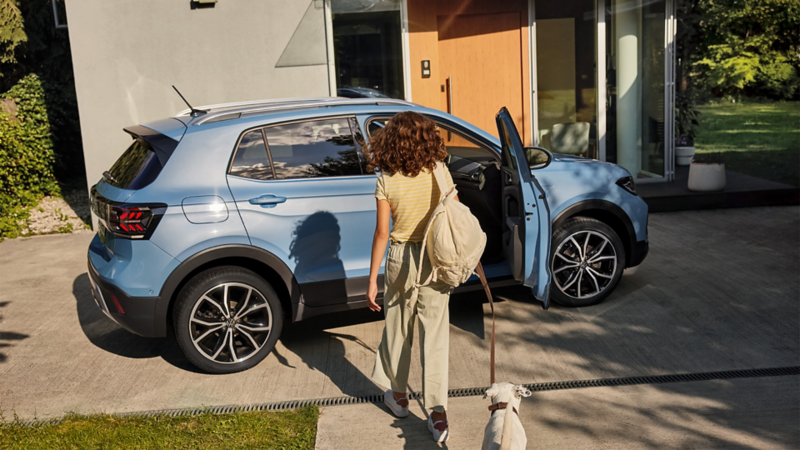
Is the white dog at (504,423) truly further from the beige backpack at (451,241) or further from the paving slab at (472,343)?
the paving slab at (472,343)

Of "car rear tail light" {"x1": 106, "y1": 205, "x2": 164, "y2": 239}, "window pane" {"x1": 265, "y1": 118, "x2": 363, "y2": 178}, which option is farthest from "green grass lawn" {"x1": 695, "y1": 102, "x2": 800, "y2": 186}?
"car rear tail light" {"x1": 106, "y1": 205, "x2": 164, "y2": 239}

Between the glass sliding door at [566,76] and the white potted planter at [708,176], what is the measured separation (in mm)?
1616

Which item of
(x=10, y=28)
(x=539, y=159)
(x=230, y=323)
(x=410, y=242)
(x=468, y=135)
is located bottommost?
(x=230, y=323)

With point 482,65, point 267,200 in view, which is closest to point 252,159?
point 267,200

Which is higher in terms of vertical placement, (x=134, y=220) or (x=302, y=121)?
(x=302, y=121)

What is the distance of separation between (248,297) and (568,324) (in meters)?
2.48

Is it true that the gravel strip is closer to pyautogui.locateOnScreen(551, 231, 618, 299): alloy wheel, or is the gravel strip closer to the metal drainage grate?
the metal drainage grate

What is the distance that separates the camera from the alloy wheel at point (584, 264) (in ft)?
19.3

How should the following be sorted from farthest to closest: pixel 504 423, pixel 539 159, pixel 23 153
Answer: pixel 23 153
pixel 539 159
pixel 504 423

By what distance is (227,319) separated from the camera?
16.3 feet

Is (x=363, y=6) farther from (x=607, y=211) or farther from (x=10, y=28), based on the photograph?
(x=10, y=28)

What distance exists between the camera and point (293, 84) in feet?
32.2

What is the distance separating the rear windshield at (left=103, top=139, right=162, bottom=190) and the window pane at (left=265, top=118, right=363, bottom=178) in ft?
2.60

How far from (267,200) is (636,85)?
24.4 feet
